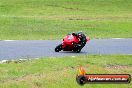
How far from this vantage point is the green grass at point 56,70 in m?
10.8

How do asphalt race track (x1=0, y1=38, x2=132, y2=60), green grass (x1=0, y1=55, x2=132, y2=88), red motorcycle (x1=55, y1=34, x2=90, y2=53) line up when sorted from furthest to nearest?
red motorcycle (x1=55, y1=34, x2=90, y2=53)
asphalt race track (x1=0, y1=38, x2=132, y2=60)
green grass (x1=0, y1=55, x2=132, y2=88)

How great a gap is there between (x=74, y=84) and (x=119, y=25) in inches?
967

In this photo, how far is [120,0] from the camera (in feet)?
225

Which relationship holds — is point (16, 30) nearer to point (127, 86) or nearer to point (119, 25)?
point (119, 25)

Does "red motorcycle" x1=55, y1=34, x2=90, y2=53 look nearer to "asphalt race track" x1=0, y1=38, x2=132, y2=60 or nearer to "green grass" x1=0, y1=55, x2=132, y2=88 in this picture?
"asphalt race track" x1=0, y1=38, x2=132, y2=60

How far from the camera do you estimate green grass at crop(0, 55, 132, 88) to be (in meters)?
10.8

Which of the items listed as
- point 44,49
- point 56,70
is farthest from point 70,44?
point 56,70

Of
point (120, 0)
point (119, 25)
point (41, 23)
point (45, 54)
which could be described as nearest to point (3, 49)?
point (45, 54)

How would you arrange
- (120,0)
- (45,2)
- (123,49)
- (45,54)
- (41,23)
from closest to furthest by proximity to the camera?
(45,54) < (123,49) < (41,23) < (45,2) < (120,0)

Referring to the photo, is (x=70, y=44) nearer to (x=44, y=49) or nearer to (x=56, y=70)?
(x=44, y=49)

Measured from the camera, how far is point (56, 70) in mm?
12516

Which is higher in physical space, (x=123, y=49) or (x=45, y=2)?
(x=123, y=49)

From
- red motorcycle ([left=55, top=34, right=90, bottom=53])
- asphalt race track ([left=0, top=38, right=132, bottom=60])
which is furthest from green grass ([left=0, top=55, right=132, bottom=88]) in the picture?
asphalt race track ([left=0, top=38, right=132, bottom=60])

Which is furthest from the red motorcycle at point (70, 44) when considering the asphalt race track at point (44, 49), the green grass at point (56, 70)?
the green grass at point (56, 70)
